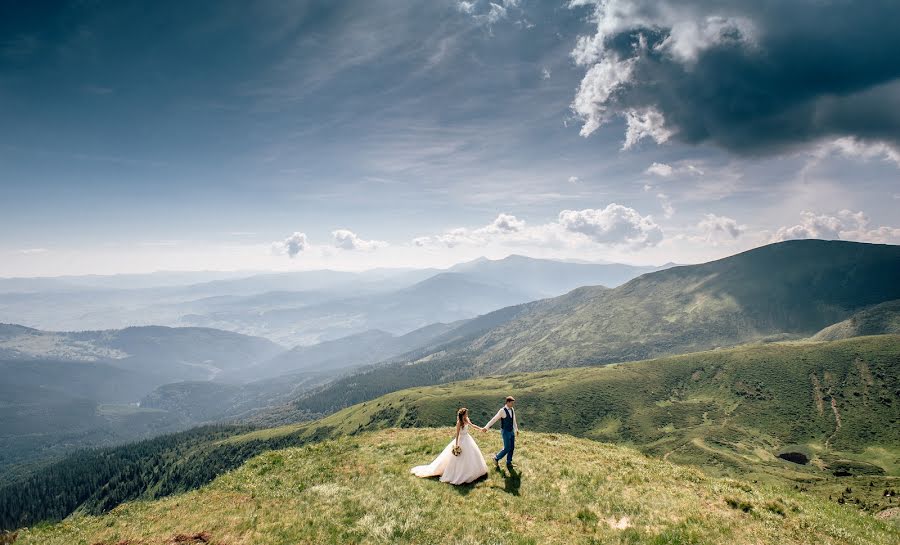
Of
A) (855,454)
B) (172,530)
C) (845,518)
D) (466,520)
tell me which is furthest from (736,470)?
(172,530)

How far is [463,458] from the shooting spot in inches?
897

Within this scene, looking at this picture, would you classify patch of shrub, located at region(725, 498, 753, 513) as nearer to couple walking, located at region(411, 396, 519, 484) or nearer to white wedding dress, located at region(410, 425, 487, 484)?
couple walking, located at region(411, 396, 519, 484)

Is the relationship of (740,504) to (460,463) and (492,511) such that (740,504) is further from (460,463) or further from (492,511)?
(460,463)

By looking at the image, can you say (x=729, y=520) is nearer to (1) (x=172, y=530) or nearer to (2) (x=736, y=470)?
(1) (x=172, y=530)

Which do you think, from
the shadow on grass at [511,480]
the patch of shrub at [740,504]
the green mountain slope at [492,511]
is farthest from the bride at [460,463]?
the patch of shrub at [740,504]

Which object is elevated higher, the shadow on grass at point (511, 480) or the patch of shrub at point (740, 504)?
the patch of shrub at point (740, 504)

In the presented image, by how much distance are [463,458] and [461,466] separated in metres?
0.44

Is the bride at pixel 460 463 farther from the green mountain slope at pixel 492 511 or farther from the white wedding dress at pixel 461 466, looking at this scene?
the green mountain slope at pixel 492 511

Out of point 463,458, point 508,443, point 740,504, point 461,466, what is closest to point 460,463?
point 461,466

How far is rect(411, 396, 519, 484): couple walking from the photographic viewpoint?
2244cm

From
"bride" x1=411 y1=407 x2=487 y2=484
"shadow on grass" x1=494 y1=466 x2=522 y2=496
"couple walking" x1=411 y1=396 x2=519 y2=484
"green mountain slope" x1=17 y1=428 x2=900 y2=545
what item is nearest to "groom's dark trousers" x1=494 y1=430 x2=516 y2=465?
"couple walking" x1=411 y1=396 x2=519 y2=484

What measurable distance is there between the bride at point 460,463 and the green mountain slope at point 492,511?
0.58m

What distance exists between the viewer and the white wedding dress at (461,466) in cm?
Result: 2239

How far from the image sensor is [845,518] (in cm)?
1861
